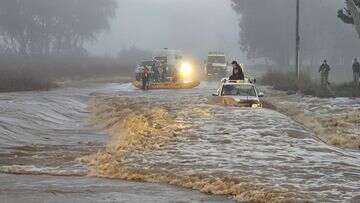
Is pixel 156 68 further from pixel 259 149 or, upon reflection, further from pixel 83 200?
pixel 83 200

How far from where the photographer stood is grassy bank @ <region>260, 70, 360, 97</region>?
107 feet

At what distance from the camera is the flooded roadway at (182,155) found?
10859 mm

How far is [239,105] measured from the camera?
22.2 metres

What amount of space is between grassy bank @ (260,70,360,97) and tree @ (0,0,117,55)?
43.6 meters

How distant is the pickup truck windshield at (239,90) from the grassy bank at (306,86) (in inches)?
393

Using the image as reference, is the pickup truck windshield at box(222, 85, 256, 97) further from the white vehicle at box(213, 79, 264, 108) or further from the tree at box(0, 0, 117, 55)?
the tree at box(0, 0, 117, 55)

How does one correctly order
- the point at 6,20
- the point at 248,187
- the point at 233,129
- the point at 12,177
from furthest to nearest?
the point at 6,20, the point at 233,129, the point at 12,177, the point at 248,187

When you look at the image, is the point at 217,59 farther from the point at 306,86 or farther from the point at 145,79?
the point at 306,86

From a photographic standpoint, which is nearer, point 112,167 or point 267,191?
point 267,191

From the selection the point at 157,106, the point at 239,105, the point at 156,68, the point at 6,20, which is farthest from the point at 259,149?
the point at 6,20

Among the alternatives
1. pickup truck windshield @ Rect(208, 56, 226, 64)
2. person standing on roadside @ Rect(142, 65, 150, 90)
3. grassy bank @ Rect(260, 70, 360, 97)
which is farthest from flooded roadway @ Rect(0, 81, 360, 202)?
pickup truck windshield @ Rect(208, 56, 226, 64)

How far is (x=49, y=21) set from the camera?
87.5m

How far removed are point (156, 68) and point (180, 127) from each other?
953 inches

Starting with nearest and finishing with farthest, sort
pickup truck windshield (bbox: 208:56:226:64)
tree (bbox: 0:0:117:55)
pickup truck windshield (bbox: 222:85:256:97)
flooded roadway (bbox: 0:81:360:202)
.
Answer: flooded roadway (bbox: 0:81:360:202), pickup truck windshield (bbox: 222:85:256:97), pickup truck windshield (bbox: 208:56:226:64), tree (bbox: 0:0:117:55)
